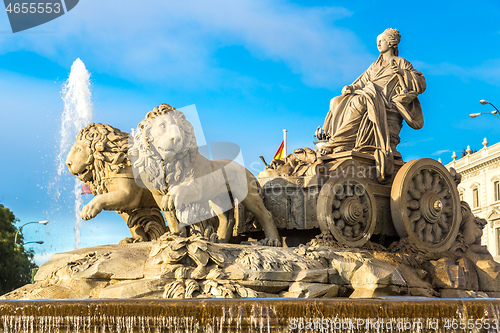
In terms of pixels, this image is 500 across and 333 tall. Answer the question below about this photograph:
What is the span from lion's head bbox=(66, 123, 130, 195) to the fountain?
0.07 ft

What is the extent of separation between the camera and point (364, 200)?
11.2 metres

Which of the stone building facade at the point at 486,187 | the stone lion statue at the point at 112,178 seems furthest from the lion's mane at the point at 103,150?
the stone building facade at the point at 486,187

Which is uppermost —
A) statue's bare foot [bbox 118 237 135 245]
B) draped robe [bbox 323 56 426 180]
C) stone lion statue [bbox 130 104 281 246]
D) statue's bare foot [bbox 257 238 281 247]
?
draped robe [bbox 323 56 426 180]

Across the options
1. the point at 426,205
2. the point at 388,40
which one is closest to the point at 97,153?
the point at 426,205

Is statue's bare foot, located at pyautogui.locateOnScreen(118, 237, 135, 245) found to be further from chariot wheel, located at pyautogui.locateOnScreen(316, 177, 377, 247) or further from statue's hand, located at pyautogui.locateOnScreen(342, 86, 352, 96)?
statue's hand, located at pyautogui.locateOnScreen(342, 86, 352, 96)

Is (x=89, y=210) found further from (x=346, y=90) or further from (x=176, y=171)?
(x=346, y=90)

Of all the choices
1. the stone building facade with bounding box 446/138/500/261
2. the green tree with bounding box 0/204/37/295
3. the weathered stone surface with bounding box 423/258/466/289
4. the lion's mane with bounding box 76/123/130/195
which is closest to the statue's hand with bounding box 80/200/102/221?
the lion's mane with bounding box 76/123/130/195

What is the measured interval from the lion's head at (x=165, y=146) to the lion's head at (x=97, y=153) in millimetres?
815

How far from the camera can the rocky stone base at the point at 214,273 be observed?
28.2 feet

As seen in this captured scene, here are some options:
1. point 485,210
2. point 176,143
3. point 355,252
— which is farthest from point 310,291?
point 485,210

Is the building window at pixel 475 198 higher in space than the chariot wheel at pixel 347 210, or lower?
higher

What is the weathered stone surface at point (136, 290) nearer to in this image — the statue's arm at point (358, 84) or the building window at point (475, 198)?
the statue's arm at point (358, 84)

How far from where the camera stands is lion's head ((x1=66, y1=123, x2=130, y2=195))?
10.7 metres

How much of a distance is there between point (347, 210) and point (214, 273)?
2.96 meters
